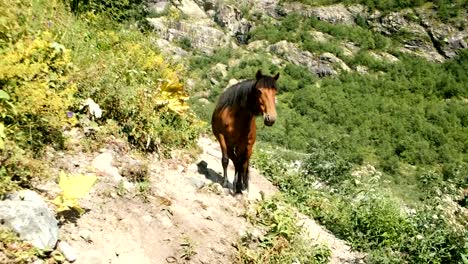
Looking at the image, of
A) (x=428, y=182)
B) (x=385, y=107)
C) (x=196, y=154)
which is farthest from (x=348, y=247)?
(x=385, y=107)

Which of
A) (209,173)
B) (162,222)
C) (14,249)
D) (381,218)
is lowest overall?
(381,218)

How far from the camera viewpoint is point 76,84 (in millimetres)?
6203

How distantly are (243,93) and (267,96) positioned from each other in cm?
66

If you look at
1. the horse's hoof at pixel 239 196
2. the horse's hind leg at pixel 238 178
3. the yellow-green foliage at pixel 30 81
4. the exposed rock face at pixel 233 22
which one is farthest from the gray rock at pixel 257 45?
the yellow-green foliage at pixel 30 81

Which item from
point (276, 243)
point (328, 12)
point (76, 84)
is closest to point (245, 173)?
point (276, 243)

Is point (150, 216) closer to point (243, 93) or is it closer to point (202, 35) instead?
point (243, 93)

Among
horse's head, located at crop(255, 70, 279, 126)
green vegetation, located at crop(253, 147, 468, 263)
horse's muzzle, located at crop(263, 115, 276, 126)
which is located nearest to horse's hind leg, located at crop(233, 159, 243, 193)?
horse's head, located at crop(255, 70, 279, 126)

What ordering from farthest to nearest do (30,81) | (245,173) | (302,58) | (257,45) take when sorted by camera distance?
(257,45)
(302,58)
(245,173)
(30,81)

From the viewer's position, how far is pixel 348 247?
302 inches

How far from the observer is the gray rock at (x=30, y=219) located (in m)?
3.92

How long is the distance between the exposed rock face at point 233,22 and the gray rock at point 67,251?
144 meters

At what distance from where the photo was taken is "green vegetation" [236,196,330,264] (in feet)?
18.5

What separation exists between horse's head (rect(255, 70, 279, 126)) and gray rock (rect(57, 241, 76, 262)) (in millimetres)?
3199

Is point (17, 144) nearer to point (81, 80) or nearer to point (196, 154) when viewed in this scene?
point (81, 80)
